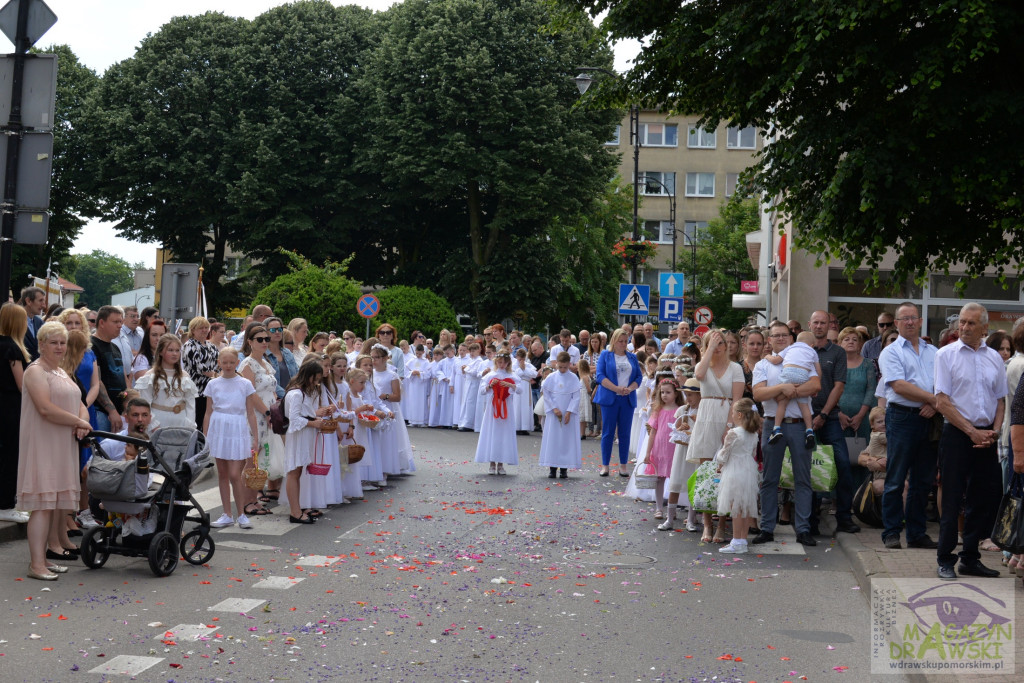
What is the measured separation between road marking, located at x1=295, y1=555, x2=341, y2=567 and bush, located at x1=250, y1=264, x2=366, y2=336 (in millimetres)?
25150

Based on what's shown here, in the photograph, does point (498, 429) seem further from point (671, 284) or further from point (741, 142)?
point (741, 142)

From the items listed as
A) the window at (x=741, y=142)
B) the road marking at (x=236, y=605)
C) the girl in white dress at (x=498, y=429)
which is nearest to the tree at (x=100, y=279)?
the window at (x=741, y=142)

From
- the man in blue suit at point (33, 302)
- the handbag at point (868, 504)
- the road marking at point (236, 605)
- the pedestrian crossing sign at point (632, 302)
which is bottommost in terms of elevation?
the road marking at point (236, 605)

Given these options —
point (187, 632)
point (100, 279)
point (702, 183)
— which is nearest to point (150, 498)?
point (187, 632)

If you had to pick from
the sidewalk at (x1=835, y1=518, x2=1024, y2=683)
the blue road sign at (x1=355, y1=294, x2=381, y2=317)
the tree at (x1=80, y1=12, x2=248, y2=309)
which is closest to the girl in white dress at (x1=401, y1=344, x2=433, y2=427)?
the blue road sign at (x1=355, y1=294, x2=381, y2=317)

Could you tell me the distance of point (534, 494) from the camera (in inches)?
577

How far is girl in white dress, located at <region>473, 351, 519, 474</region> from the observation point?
16875 mm

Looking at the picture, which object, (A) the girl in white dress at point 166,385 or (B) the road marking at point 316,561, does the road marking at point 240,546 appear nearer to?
(B) the road marking at point 316,561

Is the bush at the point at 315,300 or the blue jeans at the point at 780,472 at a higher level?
the bush at the point at 315,300

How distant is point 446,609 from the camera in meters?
8.05

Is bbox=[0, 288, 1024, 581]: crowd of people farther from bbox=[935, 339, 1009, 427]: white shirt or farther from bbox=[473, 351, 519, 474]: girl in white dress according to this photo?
bbox=[473, 351, 519, 474]: girl in white dress

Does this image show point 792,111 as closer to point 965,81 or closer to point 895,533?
point 965,81

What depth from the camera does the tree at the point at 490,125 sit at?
130 feet

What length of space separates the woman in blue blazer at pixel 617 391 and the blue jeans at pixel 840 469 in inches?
217
